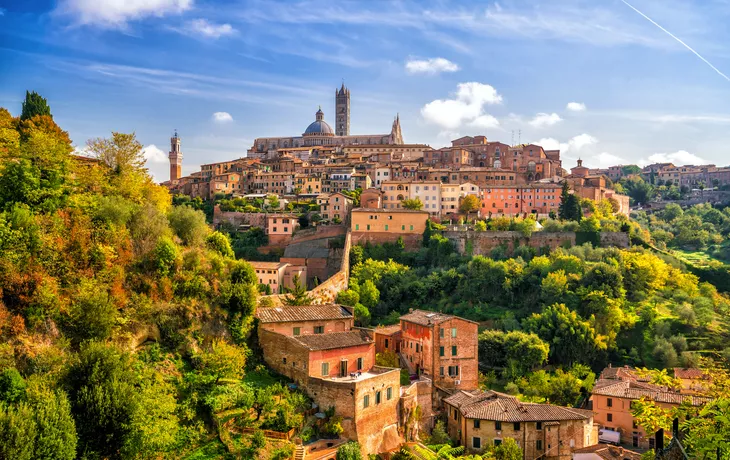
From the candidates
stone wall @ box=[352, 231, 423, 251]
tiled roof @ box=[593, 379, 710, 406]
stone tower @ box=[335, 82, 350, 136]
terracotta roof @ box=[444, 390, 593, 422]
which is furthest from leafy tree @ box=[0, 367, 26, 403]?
stone tower @ box=[335, 82, 350, 136]

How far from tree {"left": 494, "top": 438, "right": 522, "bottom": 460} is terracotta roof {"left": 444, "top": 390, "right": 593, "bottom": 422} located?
3.17 ft

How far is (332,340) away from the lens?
2389cm

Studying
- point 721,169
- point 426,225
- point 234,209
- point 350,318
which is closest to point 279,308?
point 350,318

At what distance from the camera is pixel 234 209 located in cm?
5475

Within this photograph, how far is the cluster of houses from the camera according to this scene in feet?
73.1

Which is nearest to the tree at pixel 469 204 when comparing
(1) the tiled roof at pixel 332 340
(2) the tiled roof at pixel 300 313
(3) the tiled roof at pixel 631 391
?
(3) the tiled roof at pixel 631 391

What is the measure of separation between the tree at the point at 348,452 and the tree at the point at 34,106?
904 inches

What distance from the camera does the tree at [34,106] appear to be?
32.2 metres

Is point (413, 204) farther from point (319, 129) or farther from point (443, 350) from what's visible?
point (319, 129)

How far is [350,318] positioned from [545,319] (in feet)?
43.2

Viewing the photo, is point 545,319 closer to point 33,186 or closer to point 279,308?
point 279,308

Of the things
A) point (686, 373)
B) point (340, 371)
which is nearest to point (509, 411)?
point (340, 371)

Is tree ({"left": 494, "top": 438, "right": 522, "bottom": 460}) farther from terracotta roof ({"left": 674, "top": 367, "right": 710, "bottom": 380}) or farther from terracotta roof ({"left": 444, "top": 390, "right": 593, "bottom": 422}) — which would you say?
terracotta roof ({"left": 674, "top": 367, "right": 710, "bottom": 380})

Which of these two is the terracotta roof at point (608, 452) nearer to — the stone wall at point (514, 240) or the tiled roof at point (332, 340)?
the tiled roof at point (332, 340)
